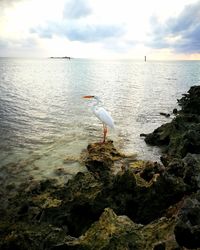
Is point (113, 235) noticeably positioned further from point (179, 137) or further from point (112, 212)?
point (179, 137)

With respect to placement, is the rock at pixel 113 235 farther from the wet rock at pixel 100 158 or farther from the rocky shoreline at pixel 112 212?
the wet rock at pixel 100 158

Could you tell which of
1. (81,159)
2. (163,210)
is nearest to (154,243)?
(163,210)

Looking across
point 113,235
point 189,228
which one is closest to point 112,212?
point 113,235

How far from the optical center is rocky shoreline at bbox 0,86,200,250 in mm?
4844

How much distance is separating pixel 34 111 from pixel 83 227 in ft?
70.5

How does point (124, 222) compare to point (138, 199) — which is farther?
point (138, 199)

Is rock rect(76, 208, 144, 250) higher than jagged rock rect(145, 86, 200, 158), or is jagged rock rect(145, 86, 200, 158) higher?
rock rect(76, 208, 144, 250)

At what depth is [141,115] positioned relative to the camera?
2716cm

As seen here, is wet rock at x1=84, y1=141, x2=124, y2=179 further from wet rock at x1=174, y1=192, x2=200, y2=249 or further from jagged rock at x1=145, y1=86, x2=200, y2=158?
wet rock at x1=174, y1=192, x2=200, y2=249

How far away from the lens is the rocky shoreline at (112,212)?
15.9ft

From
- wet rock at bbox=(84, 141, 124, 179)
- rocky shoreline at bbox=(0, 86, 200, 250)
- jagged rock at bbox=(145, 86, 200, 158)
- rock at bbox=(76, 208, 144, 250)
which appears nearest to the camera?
rock at bbox=(76, 208, 144, 250)

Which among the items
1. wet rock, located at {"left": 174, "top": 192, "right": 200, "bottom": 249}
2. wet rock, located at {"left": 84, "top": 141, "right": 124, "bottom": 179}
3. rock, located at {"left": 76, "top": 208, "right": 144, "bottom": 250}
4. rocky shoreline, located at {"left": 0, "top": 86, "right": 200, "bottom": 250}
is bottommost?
wet rock, located at {"left": 84, "top": 141, "right": 124, "bottom": 179}

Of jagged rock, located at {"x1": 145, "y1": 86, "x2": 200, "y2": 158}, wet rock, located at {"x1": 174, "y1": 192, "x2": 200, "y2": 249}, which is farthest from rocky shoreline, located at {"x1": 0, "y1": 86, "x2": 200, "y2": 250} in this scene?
jagged rock, located at {"x1": 145, "y1": 86, "x2": 200, "y2": 158}

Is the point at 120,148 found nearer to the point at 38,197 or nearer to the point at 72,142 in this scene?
the point at 72,142
